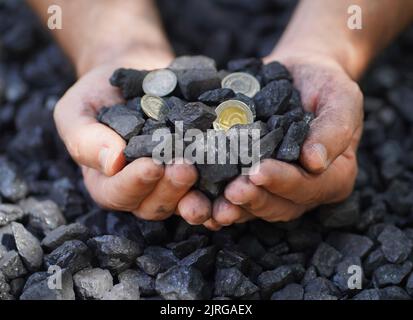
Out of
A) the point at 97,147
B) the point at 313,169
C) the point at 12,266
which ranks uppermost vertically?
the point at 97,147

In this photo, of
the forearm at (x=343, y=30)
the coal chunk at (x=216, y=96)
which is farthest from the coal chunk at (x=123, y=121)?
the forearm at (x=343, y=30)

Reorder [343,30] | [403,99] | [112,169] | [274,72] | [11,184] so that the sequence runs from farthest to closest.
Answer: [403,99] → [343,30] → [11,184] → [274,72] → [112,169]

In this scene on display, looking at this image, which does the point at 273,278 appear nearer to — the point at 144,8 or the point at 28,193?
the point at 28,193

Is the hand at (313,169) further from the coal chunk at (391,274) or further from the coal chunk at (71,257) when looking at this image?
the coal chunk at (71,257)

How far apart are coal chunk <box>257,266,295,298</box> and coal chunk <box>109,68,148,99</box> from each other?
0.78 metres

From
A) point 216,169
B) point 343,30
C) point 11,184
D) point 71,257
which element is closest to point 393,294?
point 216,169

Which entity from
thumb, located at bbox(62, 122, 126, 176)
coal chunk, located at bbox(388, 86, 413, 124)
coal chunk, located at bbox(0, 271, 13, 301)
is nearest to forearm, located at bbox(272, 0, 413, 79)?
coal chunk, located at bbox(388, 86, 413, 124)

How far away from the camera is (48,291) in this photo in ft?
5.85

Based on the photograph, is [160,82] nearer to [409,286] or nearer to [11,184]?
[11,184]

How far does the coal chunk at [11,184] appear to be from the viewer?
2281 mm

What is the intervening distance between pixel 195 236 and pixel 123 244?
238 millimetres

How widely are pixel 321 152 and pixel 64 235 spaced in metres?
0.88

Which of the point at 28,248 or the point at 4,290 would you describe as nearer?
the point at 4,290
